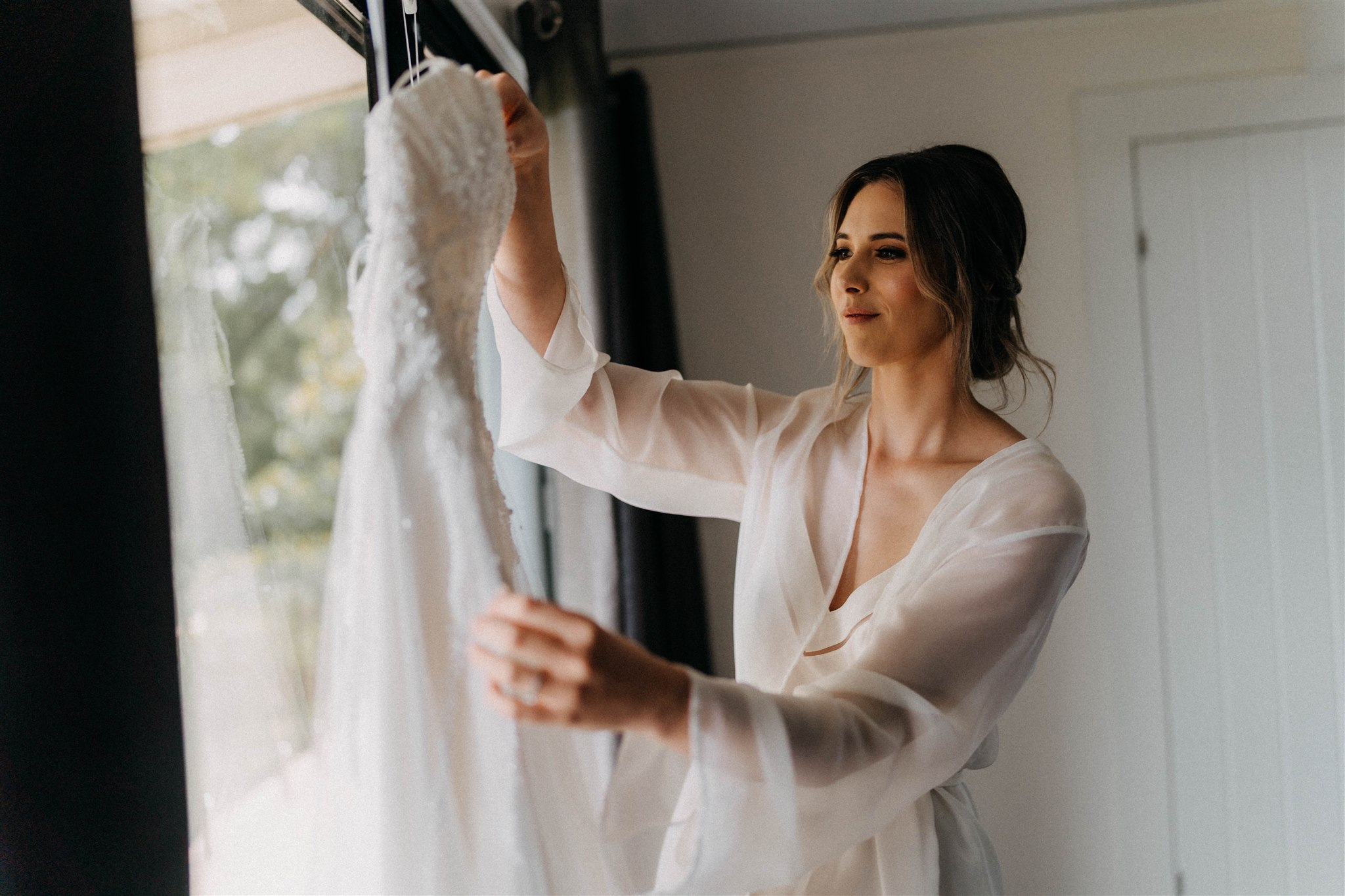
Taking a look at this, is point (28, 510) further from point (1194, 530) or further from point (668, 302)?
point (1194, 530)

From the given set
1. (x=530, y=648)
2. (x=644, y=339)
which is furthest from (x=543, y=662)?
(x=644, y=339)

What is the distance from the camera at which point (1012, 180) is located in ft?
7.80

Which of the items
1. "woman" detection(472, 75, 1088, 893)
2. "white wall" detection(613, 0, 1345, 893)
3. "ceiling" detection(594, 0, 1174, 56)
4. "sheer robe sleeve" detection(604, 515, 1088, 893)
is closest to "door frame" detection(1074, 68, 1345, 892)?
"white wall" detection(613, 0, 1345, 893)

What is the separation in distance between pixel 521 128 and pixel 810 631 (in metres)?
0.58

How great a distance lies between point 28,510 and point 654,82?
226cm

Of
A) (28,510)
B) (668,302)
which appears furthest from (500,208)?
(668,302)

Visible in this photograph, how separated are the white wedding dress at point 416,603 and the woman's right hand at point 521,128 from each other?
173 millimetres

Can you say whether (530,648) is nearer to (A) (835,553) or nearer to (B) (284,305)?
(A) (835,553)

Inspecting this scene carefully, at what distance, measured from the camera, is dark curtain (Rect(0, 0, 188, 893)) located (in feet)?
1.63

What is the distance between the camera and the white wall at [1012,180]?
2.30 m

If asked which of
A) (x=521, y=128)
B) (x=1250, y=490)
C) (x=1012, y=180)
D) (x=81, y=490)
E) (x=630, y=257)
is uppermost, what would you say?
(x=1012, y=180)

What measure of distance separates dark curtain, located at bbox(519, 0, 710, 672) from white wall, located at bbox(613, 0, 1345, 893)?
0.19m

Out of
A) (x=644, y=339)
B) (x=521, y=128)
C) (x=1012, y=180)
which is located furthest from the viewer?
(x=1012, y=180)

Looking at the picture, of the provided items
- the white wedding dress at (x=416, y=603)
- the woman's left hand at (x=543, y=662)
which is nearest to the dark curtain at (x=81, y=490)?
the white wedding dress at (x=416, y=603)
